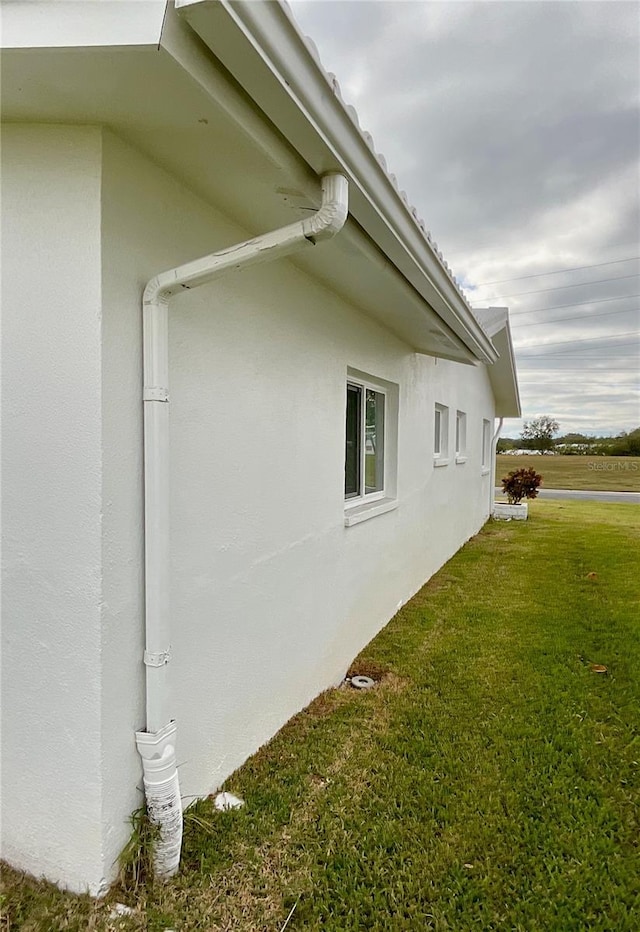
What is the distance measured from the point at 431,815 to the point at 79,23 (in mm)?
4019

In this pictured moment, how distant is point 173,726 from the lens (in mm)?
2547

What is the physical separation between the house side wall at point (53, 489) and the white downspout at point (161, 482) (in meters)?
0.26

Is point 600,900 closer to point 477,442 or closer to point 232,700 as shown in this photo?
point 232,700

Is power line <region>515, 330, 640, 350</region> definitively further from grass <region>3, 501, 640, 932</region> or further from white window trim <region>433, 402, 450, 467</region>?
grass <region>3, 501, 640, 932</region>

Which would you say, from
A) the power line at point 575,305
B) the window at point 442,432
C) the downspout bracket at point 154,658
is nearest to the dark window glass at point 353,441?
the downspout bracket at point 154,658

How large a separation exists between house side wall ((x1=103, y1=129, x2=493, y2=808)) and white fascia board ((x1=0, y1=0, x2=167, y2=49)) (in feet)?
1.78

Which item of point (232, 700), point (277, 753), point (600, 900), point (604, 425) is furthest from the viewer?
point (604, 425)

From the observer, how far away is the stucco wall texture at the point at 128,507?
2.24 metres

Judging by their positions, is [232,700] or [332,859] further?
[232,700]

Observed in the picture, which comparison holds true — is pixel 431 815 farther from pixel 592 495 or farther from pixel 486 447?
pixel 592 495

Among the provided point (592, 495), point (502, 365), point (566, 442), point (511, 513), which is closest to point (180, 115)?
point (502, 365)

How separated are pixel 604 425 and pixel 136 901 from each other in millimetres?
58051

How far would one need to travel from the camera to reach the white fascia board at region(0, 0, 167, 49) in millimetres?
1594

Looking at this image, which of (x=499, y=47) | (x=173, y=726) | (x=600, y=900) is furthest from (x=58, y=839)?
(x=499, y=47)
